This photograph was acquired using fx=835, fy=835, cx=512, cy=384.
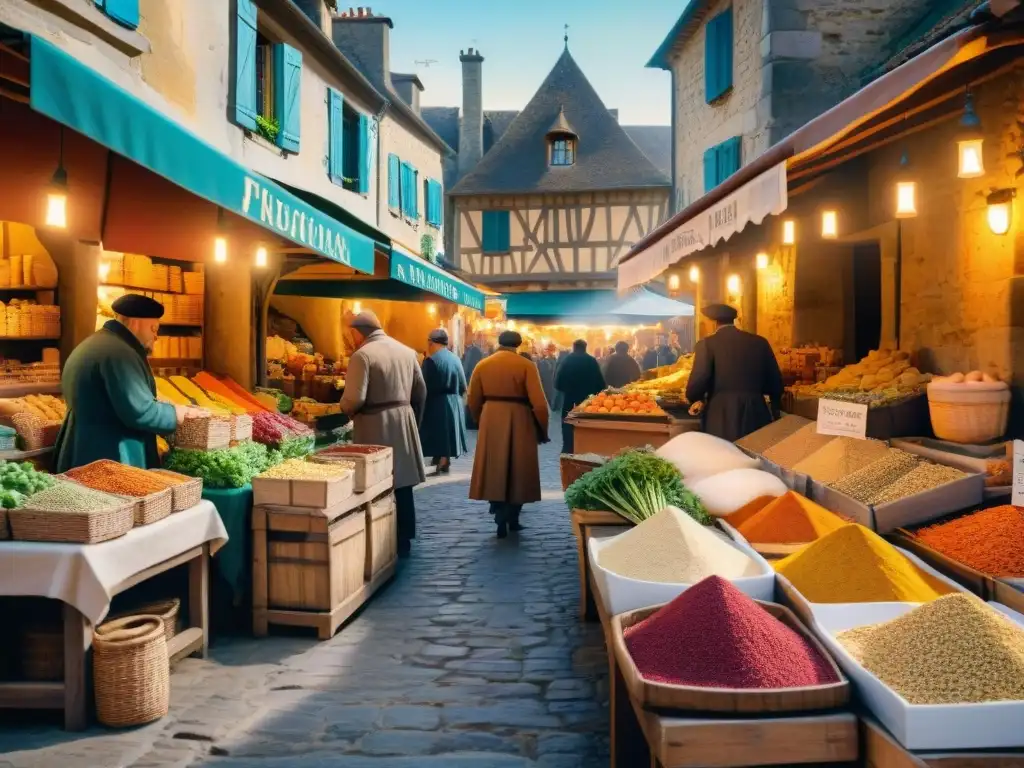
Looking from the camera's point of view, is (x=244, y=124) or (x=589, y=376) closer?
(x=244, y=124)

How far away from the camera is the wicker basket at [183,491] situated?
13.7 feet

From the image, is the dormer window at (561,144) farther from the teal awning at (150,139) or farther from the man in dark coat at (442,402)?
the teal awning at (150,139)

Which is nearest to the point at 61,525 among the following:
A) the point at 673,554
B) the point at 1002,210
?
the point at 673,554

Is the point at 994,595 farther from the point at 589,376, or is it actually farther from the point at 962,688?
the point at 589,376

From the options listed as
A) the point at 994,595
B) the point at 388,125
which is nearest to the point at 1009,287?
the point at 994,595

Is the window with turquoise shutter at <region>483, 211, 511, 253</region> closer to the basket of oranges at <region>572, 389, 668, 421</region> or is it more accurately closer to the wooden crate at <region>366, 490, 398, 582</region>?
the basket of oranges at <region>572, 389, 668, 421</region>

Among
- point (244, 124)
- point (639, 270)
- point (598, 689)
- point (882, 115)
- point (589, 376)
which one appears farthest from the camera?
point (589, 376)

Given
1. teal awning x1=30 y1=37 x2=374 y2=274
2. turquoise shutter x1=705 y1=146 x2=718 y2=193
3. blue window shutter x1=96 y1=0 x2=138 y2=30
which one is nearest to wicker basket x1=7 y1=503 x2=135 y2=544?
teal awning x1=30 y1=37 x2=374 y2=274

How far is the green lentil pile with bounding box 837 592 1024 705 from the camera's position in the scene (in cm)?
211

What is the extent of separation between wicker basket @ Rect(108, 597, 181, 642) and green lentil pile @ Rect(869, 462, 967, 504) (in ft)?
11.3

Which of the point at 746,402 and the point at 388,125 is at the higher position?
the point at 388,125

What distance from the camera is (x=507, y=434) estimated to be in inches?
289

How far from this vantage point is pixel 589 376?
1276cm

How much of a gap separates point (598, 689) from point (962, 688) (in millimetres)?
2100
